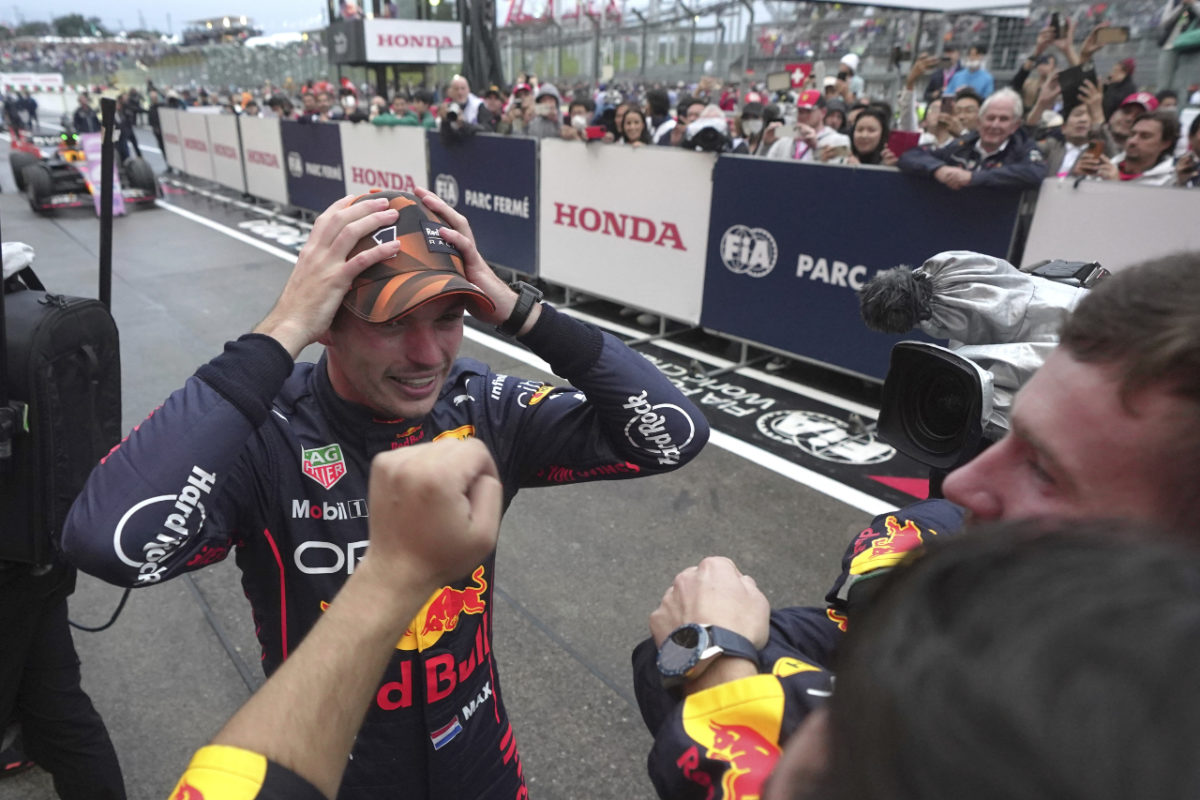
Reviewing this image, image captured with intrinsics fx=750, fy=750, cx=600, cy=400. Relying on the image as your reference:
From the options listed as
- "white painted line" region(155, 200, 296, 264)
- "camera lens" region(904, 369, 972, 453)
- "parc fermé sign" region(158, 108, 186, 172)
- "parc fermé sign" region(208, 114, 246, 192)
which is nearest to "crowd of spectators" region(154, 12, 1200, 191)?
"white painted line" region(155, 200, 296, 264)

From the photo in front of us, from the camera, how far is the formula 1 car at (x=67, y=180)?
42.7 ft

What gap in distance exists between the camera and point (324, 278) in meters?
1.36

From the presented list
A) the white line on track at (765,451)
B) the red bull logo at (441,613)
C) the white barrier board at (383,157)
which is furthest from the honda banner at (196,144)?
the red bull logo at (441,613)

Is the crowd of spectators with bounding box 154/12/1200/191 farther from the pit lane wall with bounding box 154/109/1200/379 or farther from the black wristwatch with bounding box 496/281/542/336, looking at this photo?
the black wristwatch with bounding box 496/281/542/336

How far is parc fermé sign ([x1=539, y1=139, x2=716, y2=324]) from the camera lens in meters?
6.41

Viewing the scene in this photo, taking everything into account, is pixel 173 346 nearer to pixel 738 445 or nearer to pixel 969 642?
pixel 738 445

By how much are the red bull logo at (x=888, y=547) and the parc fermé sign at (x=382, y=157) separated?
8816 millimetres

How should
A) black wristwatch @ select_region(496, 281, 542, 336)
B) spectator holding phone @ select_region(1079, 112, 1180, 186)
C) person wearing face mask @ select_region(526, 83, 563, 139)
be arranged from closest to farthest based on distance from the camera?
black wristwatch @ select_region(496, 281, 542, 336), spectator holding phone @ select_region(1079, 112, 1180, 186), person wearing face mask @ select_region(526, 83, 563, 139)

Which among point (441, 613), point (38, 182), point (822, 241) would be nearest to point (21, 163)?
point (38, 182)

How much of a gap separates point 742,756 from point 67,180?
16390 millimetres

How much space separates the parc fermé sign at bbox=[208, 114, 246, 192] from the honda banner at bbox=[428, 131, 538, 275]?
7.69 meters

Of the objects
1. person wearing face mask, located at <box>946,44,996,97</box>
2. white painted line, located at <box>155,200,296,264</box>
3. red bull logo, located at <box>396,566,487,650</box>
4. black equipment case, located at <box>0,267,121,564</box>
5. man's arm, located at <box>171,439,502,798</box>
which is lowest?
white painted line, located at <box>155,200,296,264</box>

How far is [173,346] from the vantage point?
664 cm

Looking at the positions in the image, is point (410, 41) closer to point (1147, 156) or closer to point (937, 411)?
point (1147, 156)
